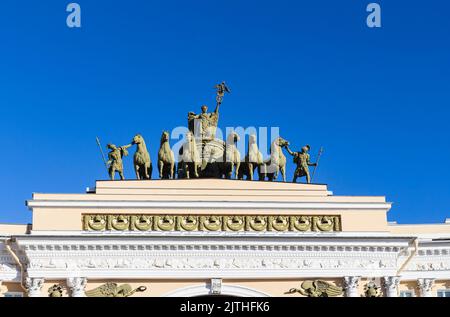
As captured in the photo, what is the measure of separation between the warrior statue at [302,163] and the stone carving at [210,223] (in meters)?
2.20

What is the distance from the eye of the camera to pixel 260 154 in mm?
30312

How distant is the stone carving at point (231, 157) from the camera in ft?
97.5

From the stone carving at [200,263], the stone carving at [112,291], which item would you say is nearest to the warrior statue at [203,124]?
the stone carving at [200,263]

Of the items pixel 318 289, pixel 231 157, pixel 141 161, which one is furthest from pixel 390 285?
pixel 141 161

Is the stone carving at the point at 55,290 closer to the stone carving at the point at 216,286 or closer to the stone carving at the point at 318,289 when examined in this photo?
the stone carving at the point at 216,286

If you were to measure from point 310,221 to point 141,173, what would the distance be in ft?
22.8

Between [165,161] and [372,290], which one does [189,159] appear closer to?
[165,161]

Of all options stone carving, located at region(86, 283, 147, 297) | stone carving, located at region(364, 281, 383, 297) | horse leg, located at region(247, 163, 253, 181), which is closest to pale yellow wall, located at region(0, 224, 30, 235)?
stone carving, located at region(86, 283, 147, 297)

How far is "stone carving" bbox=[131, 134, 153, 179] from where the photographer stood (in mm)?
29438

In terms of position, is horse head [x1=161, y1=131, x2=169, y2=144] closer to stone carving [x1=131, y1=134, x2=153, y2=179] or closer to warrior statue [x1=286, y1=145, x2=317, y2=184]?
stone carving [x1=131, y1=134, x2=153, y2=179]

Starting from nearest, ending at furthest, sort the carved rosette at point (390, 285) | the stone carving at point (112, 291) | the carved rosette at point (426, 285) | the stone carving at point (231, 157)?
the stone carving at point (112, 291), the carved rosette at point (390, 285), the carved rosette at point (426, 285), the stone carving at point (231, 157)

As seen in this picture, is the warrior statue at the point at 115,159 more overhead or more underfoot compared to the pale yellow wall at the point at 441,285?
more overhead
